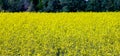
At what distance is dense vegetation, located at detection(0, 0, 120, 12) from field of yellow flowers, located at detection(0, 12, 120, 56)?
11.1 ft

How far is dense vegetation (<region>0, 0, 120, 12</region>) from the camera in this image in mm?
14828

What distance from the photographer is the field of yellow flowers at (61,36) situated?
31.0 feet

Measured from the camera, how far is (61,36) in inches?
392

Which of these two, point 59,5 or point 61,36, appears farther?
point 59,5

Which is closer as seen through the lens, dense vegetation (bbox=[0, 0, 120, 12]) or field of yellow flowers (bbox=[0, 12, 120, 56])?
field of yellow flowers (bbox=[0, 12, 120, 56])

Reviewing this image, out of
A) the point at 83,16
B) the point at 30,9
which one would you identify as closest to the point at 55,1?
the point at 30,9

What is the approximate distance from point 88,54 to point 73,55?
0.29m

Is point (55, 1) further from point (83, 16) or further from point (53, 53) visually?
point (53, 53)

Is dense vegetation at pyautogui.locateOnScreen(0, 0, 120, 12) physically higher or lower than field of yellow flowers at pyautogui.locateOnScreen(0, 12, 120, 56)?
lower

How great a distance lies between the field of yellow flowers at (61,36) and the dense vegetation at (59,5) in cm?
339

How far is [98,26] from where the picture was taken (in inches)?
415

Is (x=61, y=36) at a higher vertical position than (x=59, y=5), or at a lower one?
higher

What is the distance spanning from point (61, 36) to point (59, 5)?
5540 mm

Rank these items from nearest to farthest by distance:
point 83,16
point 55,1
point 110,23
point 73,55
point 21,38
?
point 73,55 → point 21,38 → point 110,23 → point 83,16 → point 55,1
